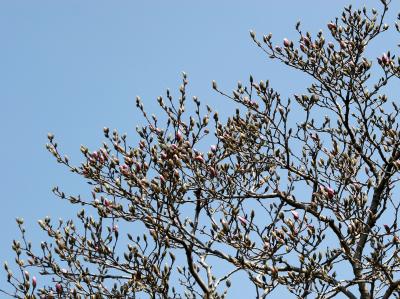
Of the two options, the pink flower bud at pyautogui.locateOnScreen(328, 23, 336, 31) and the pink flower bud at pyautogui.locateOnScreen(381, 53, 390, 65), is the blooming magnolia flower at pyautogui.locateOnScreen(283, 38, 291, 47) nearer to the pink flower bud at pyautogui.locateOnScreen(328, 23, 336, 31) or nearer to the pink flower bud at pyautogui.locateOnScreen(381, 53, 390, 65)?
the pink flower bud at pyautogui.locateOnScreen(328, 23, 336, 31)

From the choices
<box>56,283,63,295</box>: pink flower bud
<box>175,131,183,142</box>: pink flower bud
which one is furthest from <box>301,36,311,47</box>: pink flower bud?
<box>56,283,63,295</box>: pink flower bud

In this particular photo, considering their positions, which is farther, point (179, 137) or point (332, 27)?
point (332, 27)

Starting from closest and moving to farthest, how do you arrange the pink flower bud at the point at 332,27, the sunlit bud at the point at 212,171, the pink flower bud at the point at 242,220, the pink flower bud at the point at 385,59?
the pink flower bud at the point at 242,220 < the sunlit bud at the point at 212,171 < the pink flower bud at the point at 385,59 < the pink flower bud at the point at 332,27

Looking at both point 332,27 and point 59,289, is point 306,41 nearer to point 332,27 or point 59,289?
point 332,27

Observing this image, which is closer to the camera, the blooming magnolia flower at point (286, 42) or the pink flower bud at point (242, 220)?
the pink flower bud at point (242, 220)

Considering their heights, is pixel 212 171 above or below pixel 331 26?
below

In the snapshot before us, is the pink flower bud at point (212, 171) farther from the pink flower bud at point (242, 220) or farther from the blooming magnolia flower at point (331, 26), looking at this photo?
the blooming magnolia flower at point (331, 26)

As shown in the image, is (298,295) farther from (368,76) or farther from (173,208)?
(368,76)

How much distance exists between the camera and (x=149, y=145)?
33.9 ft

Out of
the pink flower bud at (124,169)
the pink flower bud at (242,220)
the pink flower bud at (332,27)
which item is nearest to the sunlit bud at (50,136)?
the pink flower bud at (124,169)

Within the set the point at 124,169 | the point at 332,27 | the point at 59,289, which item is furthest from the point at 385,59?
the point at 59,289

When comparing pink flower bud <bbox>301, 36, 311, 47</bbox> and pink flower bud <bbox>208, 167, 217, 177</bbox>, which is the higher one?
pink flower bud <bbox>301, 36, 311, 47</bbox>

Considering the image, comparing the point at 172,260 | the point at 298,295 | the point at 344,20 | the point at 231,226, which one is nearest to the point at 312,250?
the point at 298,295

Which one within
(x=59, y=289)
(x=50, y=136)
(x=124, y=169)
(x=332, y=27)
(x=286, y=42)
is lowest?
(x=59, y=289)
